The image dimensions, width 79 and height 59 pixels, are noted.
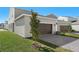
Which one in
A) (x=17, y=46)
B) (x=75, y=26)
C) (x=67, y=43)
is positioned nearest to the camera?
(x=17, y=46)

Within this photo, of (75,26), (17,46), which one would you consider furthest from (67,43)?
Result: (17,46)

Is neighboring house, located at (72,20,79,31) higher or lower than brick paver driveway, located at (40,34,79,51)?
higher

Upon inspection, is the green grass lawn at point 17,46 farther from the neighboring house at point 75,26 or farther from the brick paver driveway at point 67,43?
the neighboring house at point 75,26

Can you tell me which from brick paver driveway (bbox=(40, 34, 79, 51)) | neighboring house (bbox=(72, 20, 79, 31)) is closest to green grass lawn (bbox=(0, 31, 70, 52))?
brick paver driveway (bbox=(40, 34, 79, 51))

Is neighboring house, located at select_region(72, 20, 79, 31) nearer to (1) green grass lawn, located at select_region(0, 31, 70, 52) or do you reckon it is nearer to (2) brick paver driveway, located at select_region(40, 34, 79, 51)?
(2) brick paver driveway, located at select_region(40, 34, 79, 51)

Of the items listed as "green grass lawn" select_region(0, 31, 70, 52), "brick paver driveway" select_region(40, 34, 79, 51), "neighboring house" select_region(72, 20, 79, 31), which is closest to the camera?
"green grass lawn" select_region(0, 31, 70, 52)

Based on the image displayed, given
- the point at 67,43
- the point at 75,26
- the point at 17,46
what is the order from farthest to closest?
the point at 75,26
the point at 67,43
the point at 17,46

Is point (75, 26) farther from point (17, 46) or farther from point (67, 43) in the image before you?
point (17, 46)

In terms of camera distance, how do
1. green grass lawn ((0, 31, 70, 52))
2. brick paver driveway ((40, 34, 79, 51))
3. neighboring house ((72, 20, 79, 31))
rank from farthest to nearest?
neighboring house ((72, 20, 79, 31)), brick paver driveway ((40, 34, 79, 51)), green grass lawn ((0, 31, 70, 52))

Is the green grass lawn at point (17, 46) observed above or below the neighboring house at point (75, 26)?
below

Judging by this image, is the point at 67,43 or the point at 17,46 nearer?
the point at 17,46

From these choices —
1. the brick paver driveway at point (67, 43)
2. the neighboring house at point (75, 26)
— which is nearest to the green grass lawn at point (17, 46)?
the brick paver driveway at point (67, 43)
